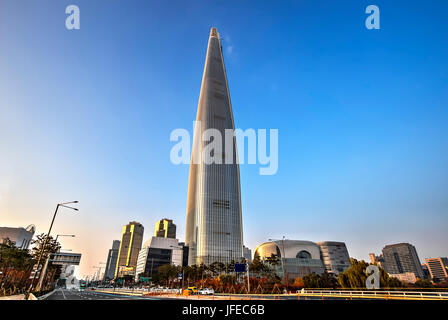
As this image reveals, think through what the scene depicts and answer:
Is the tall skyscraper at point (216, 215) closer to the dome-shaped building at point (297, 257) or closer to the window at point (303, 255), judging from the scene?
the dome-shaped building at point (297, 257)

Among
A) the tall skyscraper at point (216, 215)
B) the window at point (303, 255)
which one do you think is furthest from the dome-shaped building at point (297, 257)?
the tall skyscraper at point (216, 215)

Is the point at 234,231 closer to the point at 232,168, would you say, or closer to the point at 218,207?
the point at 218,207

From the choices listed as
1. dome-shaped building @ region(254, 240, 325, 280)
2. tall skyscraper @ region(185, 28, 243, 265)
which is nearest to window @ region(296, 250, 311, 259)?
dome-shaped building @ region(254, 240, 325, 280)

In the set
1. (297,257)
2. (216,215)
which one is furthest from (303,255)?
(216,215)

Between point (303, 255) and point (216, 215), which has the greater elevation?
point (216, 215)

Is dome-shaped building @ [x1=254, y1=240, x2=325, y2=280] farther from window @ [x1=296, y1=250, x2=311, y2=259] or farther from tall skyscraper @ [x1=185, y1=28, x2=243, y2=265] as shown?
tall skyscraper @ [x1=185, y1=28, x2=243, y2=265]

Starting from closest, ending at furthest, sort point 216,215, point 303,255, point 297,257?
point 297,257, point 303,255, point 216,215

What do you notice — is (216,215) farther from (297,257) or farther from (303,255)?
(303,255)
